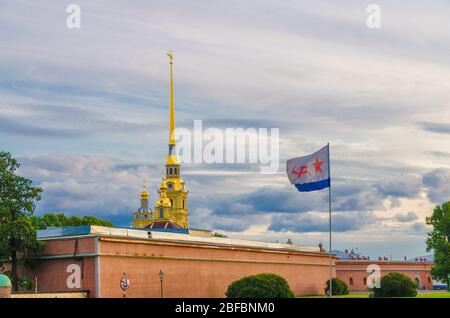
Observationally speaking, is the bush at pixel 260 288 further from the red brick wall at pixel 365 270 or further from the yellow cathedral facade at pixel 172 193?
the yellow cathedral facade at pixel 172 193

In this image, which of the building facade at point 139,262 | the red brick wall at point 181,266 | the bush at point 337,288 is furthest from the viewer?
the bush at point 337,288

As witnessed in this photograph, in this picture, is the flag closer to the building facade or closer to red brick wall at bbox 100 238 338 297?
the building facade

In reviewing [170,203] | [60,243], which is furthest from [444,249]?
[170,203]

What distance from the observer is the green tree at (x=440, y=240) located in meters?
95.1

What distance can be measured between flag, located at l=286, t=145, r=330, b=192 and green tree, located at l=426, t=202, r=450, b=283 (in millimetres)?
51723

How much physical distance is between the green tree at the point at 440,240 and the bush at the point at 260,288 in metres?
40.9

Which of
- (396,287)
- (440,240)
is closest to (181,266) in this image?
(396,287)

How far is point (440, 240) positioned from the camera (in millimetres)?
96312

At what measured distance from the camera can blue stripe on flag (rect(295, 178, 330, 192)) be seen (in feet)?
158

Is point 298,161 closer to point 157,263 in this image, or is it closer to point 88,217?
point 157,263

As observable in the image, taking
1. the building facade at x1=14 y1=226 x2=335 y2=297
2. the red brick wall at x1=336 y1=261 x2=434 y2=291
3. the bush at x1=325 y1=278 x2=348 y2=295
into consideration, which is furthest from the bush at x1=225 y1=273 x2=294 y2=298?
the red brick wall at x1=336 y1=261 x2=434 y2=291

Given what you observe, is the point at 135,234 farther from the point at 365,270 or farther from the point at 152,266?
Result: the point at 365,270

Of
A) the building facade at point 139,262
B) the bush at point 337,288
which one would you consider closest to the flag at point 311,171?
the building facade at point 139,262
